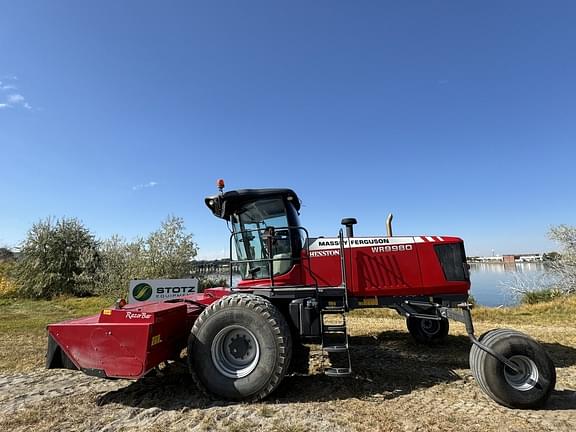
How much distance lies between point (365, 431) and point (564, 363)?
4.54 metres

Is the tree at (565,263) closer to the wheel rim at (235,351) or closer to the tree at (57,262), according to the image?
the wheel rim at (235,351)

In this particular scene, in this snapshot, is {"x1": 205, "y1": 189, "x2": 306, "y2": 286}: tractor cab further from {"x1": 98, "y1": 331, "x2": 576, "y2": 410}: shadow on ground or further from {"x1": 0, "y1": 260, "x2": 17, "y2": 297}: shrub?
{"x1": 0, "y1": 260, "x2": 17, "y2": 297}: shrub

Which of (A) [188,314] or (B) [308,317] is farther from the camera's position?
(A) [188,314]

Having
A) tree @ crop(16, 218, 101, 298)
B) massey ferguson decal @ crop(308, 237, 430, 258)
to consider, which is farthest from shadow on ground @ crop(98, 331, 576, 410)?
tree @ crop(16, 218, 101, 298)

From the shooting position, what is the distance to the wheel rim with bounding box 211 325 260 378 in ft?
15.2

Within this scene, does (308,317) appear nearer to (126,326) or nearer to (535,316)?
(126,326)

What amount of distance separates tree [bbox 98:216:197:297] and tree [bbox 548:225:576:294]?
63.6 feet

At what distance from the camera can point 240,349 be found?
A: 479 cm

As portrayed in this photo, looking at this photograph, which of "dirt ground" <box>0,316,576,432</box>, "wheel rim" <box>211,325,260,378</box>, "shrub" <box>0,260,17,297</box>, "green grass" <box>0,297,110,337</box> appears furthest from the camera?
"shrub" <box>0,260,17,297</box>

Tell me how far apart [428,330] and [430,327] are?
0.08 m

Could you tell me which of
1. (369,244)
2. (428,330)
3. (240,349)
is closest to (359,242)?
(369,244)

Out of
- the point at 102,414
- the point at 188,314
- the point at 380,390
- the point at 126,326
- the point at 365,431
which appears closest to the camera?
the point at 365,431

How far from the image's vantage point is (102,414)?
4.13 metres

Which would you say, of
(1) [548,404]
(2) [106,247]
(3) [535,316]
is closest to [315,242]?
(1) [548,404]
